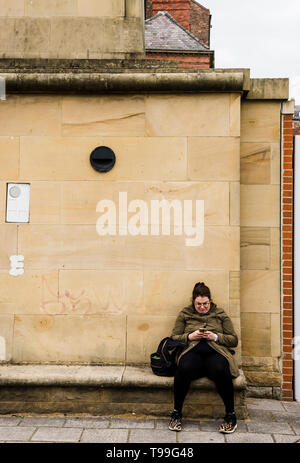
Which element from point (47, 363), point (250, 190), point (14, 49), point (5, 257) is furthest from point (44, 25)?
point (47, 363)

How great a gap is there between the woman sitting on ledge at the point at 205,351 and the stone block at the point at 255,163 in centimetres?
137

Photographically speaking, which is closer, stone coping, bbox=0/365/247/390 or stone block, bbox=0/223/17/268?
stone coping, bbox=0/365/247/390

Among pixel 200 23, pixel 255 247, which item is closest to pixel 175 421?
pixel 255 247

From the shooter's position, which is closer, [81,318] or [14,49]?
[81,318]

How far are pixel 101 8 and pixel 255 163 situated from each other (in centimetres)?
242

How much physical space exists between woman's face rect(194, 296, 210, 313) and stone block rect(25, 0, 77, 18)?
341cm

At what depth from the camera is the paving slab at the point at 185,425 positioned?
4.26m

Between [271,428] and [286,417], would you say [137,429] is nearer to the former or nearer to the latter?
[271,428]

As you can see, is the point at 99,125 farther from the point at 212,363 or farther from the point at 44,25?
the point at 212,363

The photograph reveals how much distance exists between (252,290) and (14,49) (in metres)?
3.72

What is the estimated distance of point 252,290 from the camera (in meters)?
5.15

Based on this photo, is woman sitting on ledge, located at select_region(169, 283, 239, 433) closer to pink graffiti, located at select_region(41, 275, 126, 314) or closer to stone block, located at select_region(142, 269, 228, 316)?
stone block, located at select_region(142, 269, 228, 316)

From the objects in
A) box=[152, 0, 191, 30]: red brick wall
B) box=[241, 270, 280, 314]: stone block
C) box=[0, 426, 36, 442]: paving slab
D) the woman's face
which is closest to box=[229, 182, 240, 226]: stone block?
box=[241, 270, 280, 314]: stone block

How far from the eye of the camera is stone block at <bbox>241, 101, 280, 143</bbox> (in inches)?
205
